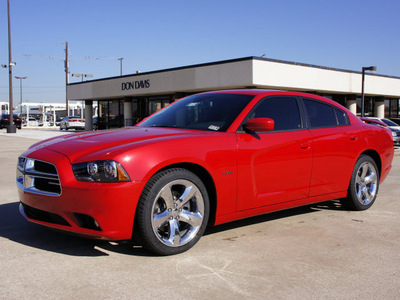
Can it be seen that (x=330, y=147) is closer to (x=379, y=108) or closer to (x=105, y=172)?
(x=105, y=172)

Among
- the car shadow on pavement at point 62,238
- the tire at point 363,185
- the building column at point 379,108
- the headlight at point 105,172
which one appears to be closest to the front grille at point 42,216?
the car shadow on pavement at point 62,238

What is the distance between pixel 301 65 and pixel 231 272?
24.3m

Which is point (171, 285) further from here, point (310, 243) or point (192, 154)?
point (310, 243)

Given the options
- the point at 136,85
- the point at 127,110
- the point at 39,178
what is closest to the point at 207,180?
the point at 39,178

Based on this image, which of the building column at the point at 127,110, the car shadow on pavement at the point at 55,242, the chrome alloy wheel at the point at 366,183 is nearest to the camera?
the car shadow on pavement at the point at 55,242

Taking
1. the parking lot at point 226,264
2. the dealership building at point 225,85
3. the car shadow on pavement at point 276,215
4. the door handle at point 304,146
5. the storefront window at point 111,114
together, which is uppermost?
the dealership building at point 225,85

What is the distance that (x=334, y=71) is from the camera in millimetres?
28641

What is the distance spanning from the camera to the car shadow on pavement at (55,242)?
3.85 m

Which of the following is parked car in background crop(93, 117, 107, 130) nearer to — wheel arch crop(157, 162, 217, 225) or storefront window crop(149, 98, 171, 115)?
storefront window crop(149, 98, 171, 115)

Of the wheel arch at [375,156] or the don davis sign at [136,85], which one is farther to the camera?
the don davis sign at [136,85]

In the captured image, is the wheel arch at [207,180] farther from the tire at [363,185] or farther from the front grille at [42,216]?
the tire at [363,185]

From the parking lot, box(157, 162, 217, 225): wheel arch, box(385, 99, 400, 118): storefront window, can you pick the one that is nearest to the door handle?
the parking lot

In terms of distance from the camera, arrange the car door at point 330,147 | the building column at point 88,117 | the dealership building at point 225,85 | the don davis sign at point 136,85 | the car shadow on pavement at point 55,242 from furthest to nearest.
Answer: the building column at point 88,117, the don davis sign at point 136,85, the dealership building at point 225,85, the car door at point 330,147, the car shadow on pavement at point 55,242

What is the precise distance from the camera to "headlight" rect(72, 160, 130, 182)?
3418mm
